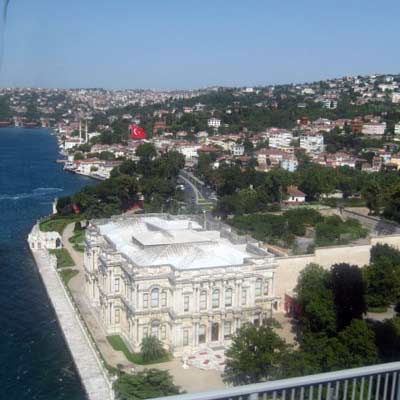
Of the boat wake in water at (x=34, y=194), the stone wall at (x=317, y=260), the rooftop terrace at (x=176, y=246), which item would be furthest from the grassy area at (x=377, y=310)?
the boat wake in water at (x=34, y=194)

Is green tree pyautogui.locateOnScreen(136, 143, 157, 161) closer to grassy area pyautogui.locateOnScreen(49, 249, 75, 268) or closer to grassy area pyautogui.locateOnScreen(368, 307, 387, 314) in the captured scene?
grassy area pyautogui.locateOnScreen(49, 249, 75, 268)

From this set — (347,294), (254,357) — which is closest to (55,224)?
(347,294)

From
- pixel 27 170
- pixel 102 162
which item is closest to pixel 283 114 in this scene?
pixel 102 162

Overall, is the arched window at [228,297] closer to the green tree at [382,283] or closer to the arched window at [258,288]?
the arched window at [258,288]

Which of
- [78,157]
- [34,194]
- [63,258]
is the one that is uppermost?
[63,258]

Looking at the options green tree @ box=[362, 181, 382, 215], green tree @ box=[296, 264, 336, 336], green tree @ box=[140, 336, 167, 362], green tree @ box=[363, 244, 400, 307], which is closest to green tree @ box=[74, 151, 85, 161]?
green tree @ box=[362, 181, 382, 215]

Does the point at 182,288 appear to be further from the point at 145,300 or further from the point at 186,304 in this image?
the point at 145,300

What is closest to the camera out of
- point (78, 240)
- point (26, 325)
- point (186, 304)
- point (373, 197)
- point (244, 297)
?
point (186, 304)
